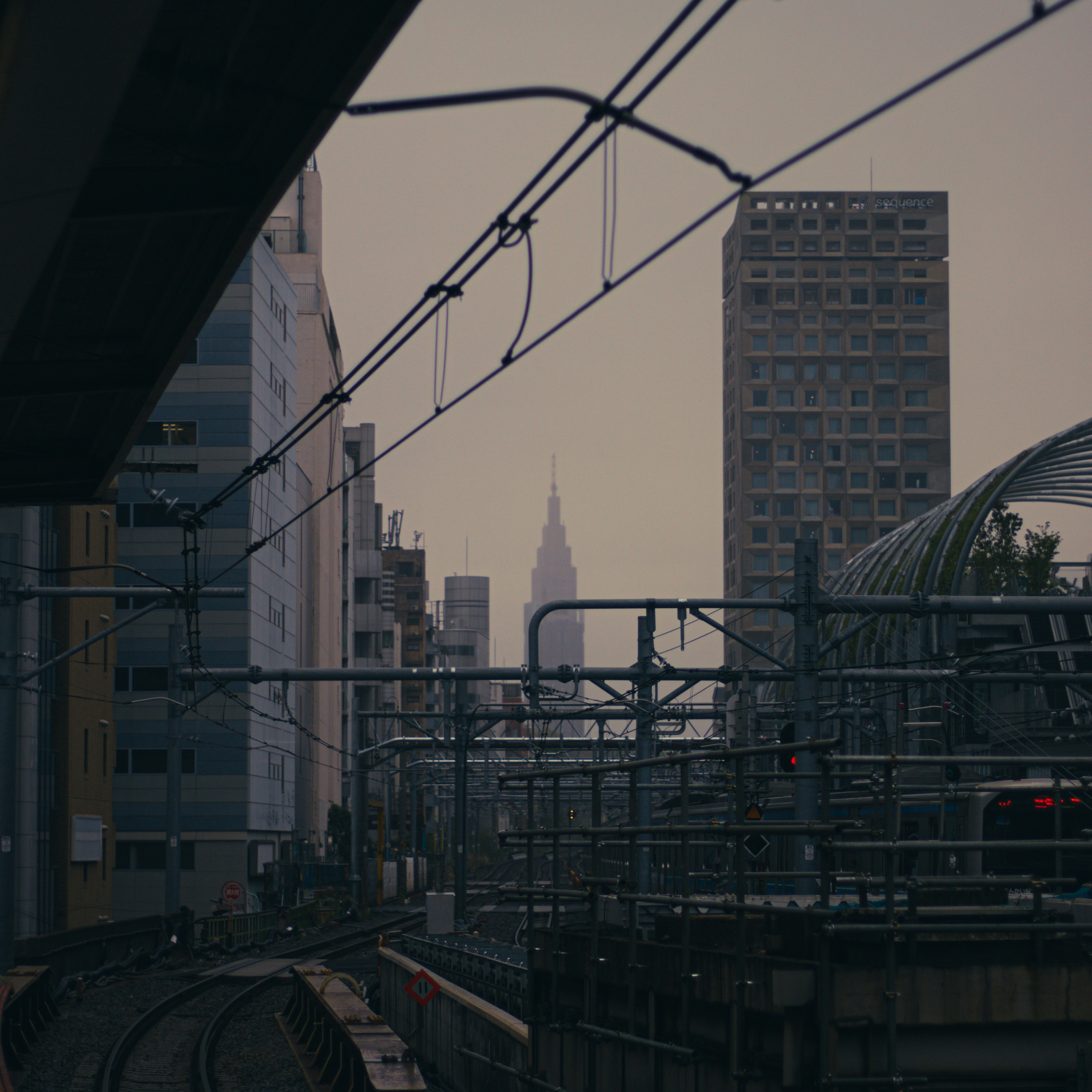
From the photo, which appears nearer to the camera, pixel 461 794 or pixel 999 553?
pixel 461 794

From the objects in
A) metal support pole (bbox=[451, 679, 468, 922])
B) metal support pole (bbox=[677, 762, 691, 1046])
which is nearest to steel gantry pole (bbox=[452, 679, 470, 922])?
metal support pole (bbox=[451, 679, 468, 922])

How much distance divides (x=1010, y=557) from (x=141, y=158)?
6066 centimetres

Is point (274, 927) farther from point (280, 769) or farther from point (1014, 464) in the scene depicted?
point (1014, 464)

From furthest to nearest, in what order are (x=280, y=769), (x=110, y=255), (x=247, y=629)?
1. (x=280, y=769)
2. (x=247, y=629)
3. (x=110, y=255)

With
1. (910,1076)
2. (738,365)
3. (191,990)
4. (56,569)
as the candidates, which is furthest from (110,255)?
(738,365)

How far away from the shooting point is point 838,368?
134 meters

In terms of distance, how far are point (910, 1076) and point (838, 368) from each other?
129 meters

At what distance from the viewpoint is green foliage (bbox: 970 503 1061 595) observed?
6606cm

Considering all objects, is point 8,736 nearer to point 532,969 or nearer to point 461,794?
point 532,969

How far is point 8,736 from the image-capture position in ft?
87.0

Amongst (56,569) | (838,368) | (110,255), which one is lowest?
(56,569)

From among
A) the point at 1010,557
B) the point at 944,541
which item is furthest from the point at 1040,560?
the point at 944,541

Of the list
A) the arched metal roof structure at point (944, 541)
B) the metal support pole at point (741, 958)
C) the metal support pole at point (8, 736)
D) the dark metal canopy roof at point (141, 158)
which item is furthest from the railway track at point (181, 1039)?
the arched metal roof structure at point (944, 541)

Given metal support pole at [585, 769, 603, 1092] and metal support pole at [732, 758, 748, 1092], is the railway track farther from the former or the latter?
metal support pole at [732, 758, 748, 1092]
